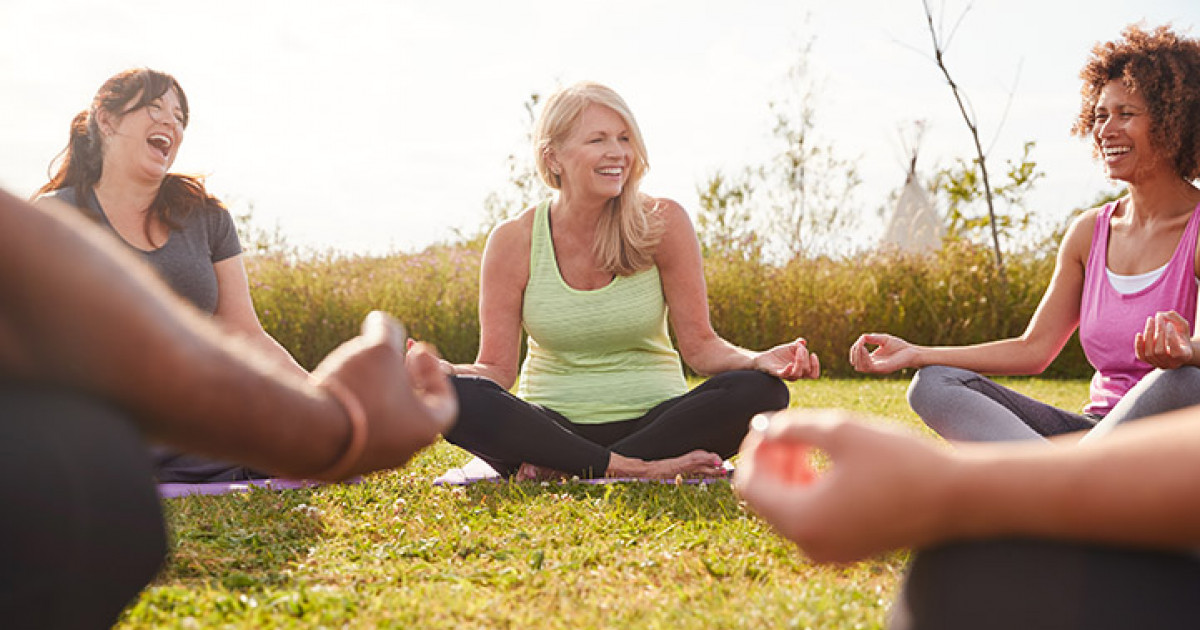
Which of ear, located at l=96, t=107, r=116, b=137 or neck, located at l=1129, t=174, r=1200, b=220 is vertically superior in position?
ear, located at l=96, t=107, r=116, b=137

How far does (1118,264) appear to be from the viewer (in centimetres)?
360

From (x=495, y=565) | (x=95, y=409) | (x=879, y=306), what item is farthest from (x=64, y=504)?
(x=879, y=306)

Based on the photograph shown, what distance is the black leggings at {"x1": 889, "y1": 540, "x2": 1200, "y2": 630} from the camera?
0.90 m

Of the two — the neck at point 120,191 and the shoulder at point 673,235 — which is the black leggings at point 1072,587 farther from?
the neck at point 120,191

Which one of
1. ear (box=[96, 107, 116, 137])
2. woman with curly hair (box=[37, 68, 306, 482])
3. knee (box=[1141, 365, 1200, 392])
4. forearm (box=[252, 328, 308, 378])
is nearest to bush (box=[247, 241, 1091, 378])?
woman with curly hair (box=[37, 68, 306, 482])

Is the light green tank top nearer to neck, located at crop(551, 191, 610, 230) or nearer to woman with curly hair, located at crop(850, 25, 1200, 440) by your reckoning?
neck, located at crop(551, 191, 610, 230)

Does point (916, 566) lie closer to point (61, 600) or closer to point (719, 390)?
point (61, 600)

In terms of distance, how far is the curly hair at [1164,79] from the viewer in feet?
11.3

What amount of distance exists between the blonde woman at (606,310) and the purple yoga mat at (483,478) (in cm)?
7

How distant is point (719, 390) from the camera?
13.3ft

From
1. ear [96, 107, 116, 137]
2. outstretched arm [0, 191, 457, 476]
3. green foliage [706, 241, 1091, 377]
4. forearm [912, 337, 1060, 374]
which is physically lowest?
green foliage [706, 241, 1091, 377]

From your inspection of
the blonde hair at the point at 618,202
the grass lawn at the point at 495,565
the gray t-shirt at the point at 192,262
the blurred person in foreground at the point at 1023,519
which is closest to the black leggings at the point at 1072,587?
the blurred person in foreground at the point at 1023,519

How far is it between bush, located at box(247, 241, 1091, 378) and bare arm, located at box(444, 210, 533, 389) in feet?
19.5

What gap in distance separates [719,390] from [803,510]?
10.4 feet
